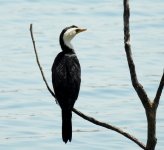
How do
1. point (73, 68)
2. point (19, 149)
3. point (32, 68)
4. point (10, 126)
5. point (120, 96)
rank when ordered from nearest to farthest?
point (73, 68), point (19, 149), point (10, 126), point (120, 96), point (32, 68)

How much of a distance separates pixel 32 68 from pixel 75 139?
11.3 feet

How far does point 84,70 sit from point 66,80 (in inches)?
314

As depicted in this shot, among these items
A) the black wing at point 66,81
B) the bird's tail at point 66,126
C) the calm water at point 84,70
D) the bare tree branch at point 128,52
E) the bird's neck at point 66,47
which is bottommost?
the calm water at point 84,70

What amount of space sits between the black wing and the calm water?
4.23m

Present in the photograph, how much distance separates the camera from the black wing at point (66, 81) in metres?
7.98

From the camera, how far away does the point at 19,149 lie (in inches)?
489

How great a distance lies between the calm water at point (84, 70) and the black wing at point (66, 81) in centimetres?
423

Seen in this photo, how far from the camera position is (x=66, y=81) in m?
8.09

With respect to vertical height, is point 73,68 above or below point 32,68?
above

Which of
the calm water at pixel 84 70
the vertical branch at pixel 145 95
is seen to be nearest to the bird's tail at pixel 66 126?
the vertical branch at pixel 145 95

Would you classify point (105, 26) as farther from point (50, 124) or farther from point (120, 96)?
point (50, 124)

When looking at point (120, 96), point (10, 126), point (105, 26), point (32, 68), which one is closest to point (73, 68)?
point (10, 126)

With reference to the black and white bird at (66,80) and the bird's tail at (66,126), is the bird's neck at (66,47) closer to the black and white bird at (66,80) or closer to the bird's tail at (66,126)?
the black and white bird at (66,80)

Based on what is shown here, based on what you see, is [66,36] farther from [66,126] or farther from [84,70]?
[84,70]
